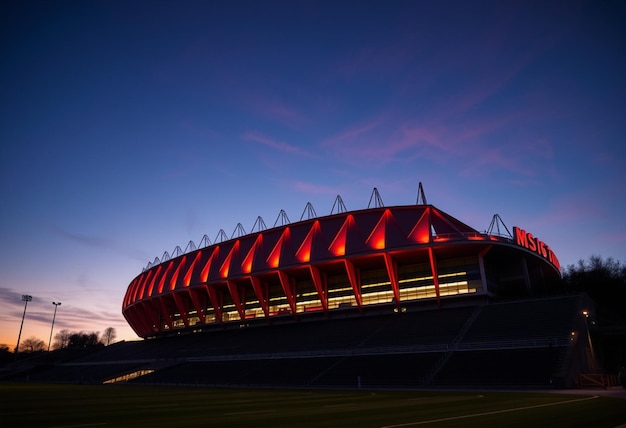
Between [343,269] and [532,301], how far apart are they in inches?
1037

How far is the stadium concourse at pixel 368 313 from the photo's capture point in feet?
111

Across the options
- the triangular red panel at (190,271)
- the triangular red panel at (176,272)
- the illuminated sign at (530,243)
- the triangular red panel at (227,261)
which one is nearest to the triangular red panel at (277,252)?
the triangular red panel at (227,261)

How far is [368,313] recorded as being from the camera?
188ft

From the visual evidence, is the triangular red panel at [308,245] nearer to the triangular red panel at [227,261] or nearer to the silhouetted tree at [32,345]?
the triangular red panel at [227,261]

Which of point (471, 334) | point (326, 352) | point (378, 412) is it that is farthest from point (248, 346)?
point (378, 412)

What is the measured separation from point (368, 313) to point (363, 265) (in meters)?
7.13

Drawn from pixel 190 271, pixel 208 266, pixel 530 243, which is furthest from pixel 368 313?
pixel 190 271

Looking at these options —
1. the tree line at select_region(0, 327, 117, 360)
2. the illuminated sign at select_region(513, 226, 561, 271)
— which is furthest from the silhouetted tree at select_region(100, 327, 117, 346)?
the illuminated sign at select_region(513, 226, 561, 271)

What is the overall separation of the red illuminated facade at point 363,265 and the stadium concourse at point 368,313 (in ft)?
0.66

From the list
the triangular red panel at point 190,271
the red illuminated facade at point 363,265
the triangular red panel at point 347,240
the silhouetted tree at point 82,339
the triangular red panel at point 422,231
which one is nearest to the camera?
the triangular red panel at point 422,231

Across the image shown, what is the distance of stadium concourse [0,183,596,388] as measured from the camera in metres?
33.9

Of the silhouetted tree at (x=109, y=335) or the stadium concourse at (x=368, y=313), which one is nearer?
the stadium concourse at (x=368, y=313)

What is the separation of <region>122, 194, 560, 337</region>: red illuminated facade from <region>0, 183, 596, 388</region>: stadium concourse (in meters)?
0.20

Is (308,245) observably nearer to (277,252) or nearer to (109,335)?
(277,252)
